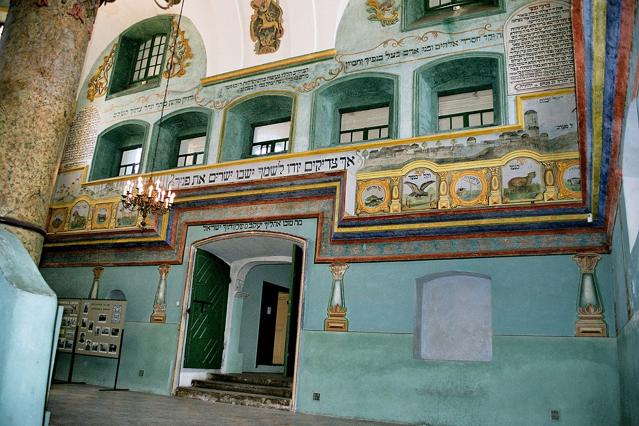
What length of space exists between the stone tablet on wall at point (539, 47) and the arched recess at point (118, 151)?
7.54m

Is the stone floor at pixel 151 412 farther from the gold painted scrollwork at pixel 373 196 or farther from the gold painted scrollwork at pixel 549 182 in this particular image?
the gold painted scrollwork at pixel 549 182

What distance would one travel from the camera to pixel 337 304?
7.97 m

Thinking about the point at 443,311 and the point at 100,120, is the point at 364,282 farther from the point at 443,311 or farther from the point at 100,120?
the point at 100,120

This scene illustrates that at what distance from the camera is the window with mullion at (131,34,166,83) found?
12.1 metres

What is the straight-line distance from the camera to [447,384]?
6914mm

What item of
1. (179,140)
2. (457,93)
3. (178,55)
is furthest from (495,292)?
(178,55)

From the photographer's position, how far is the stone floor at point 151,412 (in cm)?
561

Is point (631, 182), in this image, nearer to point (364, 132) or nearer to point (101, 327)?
point (364, 132)

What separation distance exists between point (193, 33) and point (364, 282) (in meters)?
6.88

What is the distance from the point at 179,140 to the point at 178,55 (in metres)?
1.82

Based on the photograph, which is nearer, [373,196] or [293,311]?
[373,196]

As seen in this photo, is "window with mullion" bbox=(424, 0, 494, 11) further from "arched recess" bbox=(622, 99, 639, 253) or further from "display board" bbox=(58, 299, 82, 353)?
"display board" bbox=(58, 299, 82, 353)

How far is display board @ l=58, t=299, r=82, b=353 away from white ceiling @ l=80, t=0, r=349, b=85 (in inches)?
206

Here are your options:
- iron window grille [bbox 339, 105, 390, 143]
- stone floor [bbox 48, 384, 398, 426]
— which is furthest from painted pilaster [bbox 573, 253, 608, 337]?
iron window grille [bbox 339, 105, 390, 143]
